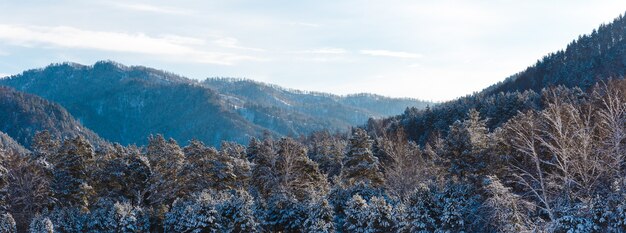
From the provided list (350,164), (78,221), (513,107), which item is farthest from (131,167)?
(513,107)

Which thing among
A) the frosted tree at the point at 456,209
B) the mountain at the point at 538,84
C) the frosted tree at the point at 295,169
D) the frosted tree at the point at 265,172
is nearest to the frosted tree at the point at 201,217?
the frosted tree at the point at 265,172

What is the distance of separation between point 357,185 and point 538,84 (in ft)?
452

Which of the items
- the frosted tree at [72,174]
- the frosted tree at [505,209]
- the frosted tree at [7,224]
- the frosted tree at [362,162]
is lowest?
the frosted tree at [7,224]

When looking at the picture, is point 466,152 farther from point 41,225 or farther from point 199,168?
point 41,225

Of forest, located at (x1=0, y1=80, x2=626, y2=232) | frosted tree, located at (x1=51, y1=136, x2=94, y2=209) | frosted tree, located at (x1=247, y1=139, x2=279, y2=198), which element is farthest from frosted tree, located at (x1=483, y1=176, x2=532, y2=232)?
frosted tree, located at (x1=51, y1=136, x2=94, y2=209)

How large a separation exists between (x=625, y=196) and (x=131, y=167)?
120ft

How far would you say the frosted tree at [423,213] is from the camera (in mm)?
28828

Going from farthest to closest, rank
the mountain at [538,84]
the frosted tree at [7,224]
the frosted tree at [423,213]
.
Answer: the mountain at [538,84] < the frosted tree at [7,224] < the frosted tree at [423,213]

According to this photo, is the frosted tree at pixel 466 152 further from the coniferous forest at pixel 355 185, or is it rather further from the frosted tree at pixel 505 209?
the frosted tree at pixel 505 209

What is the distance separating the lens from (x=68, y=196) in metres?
41.7

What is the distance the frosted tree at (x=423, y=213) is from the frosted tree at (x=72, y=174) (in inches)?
994

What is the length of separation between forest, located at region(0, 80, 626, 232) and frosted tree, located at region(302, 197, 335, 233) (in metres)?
0.06

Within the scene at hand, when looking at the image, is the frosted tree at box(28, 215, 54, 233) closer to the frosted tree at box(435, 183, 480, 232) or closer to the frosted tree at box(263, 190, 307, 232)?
the frosted tree at box(263, 190, 307, 232)

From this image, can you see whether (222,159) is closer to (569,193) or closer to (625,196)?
(569,193)
